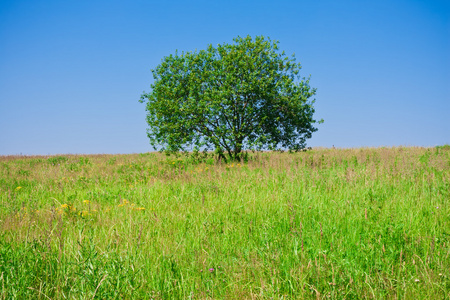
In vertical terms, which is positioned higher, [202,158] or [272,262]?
[202,158]

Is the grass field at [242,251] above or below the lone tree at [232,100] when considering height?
below

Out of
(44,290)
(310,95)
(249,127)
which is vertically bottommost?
(44,290)

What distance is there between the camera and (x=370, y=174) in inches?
331

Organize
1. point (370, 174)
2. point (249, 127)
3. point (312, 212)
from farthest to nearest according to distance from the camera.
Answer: point (249, 127), point (370, 174), point (312, 212)

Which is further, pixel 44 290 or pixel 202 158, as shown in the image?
pixel 202 158

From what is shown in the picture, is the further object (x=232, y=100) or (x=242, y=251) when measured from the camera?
(x=232, y=100)

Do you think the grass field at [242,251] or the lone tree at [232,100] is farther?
the lone tree at [232,100]

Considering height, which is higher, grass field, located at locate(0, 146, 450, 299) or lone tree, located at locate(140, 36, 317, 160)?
lone tree, located at locate(140, 36, 317, 160)

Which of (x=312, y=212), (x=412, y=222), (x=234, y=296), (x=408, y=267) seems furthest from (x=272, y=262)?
(x=412, y=222)

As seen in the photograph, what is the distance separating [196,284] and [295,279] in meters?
0.95

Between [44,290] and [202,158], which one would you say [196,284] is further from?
[202,158]

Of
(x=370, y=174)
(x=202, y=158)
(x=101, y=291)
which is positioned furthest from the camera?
(x=202, y=158)

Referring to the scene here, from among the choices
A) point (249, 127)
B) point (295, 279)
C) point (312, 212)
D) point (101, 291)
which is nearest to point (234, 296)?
point (295, 279)

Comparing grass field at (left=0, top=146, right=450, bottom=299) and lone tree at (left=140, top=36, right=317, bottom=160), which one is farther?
lone tree at (left=140, top=36, right=317, bottom=160)
